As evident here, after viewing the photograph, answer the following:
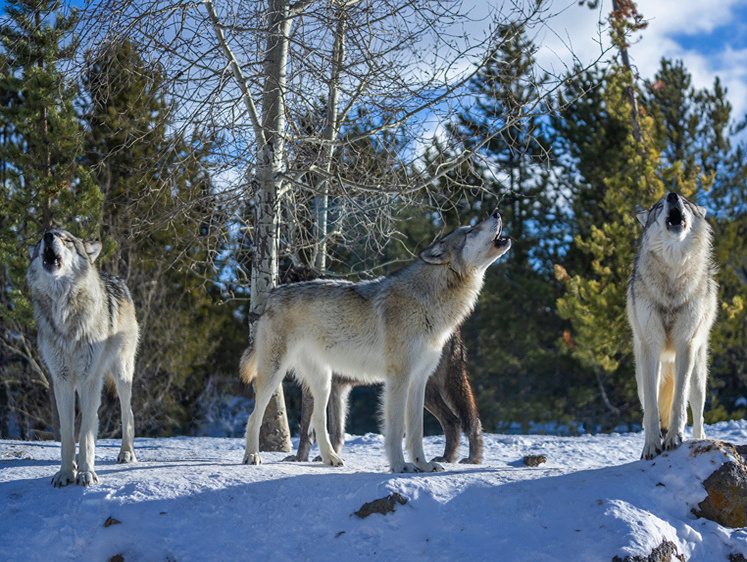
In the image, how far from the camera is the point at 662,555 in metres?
4.27

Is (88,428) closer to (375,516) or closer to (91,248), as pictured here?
(91,248)

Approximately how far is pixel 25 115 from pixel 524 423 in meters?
14.0

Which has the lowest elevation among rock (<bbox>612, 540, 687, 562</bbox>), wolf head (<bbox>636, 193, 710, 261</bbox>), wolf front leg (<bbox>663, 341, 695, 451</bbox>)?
rock (<bbox>612, 540, 687, 562</bbox>)

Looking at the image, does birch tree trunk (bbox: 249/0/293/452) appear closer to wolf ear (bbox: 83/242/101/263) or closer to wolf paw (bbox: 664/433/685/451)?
wolf ear (bbox: 83/242/101/263)

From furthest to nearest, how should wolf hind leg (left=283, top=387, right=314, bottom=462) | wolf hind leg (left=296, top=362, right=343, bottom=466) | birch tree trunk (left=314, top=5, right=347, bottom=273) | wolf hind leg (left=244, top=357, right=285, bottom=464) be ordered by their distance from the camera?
birch tree trunk (left=314, top=5, right=347, bottom=273) → wolf hind leg (left=283, top=387, right=314, bottom=462) → wolf hind leg (left=296, top=362, right=343, bottom=466) → wolf hind leg (left=244, top=357, right=285, bottom=464)

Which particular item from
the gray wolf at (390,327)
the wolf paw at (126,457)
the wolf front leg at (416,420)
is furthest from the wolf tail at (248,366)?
the wolf front leg at (416,420)

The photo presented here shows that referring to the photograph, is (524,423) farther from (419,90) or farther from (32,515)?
(32,515)

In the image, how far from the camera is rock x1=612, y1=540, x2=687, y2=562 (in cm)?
419

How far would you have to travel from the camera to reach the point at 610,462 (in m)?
8.88

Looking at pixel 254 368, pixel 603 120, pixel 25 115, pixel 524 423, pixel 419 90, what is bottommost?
pixel 524 423

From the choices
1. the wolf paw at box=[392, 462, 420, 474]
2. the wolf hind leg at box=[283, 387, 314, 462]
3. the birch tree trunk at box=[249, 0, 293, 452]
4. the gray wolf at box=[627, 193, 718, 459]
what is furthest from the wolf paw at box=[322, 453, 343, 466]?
the gray wolf at box=[627, 193, 718, 459]

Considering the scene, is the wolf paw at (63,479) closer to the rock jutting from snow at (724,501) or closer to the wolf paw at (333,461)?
the wolf paw at (333,461)

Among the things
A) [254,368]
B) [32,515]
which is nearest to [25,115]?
[254,368]

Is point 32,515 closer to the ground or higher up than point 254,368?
closer to the ground
